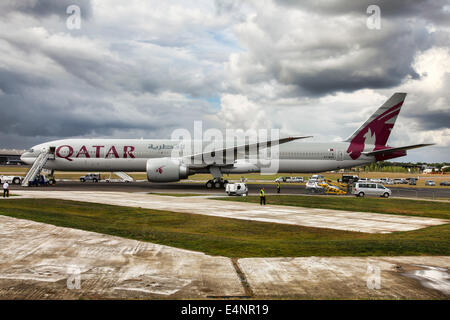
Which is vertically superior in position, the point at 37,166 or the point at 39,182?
the point at 37,166

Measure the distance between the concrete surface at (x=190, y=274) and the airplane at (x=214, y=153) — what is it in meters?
27.0

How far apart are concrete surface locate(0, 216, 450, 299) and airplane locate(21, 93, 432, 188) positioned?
27.0 m

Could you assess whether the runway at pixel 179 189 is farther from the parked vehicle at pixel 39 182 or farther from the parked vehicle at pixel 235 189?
the parked vehicle at pixel 235 189

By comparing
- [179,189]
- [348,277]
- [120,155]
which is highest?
[120,155]

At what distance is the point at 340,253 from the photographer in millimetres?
10438

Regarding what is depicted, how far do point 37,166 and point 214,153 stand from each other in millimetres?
21665

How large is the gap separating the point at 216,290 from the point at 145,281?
161 cm

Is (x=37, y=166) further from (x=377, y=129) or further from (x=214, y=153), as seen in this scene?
(x=377, y=129)

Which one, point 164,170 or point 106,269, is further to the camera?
point 164,170

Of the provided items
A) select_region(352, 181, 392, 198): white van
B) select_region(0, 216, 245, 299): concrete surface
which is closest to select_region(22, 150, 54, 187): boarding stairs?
select_region(0, 216, 245, 299): concrete surface

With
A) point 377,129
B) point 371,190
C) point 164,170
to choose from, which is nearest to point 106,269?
point 164,170

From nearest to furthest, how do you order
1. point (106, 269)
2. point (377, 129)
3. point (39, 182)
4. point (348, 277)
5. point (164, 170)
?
point (348, 277) → point (106, 269) → point (164, 170) → point (39, 182) → point (377, 129)

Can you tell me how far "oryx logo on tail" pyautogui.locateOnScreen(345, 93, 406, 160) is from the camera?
145 feet

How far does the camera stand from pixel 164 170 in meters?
36.8
